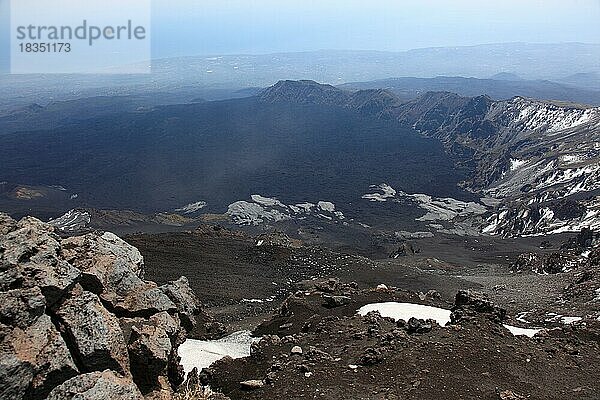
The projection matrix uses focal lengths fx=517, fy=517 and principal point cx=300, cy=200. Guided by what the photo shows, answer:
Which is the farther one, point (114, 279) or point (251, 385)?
point (114, 279)

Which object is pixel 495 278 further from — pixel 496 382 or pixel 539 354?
pixel 496 382

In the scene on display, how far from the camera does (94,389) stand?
10000 millimetres

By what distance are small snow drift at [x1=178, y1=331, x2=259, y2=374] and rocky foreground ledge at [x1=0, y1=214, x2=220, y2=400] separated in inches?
138

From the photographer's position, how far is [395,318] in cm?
2175

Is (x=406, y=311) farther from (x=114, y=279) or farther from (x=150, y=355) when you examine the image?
(x=150, y=355)

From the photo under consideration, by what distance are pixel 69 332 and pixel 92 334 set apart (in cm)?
47

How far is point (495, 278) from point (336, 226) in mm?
53189

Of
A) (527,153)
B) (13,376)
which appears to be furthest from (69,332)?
(527,153)

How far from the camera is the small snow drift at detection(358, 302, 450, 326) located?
2205 cm

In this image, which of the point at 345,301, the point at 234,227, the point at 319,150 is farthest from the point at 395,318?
the point at 319,150

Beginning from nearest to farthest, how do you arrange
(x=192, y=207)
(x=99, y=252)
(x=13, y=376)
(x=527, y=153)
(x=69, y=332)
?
1. (x=13, y=376)
2. (x=69, y=332)
3. (x=99, y=252)
4. (x=192, y=207)
5. (x=527, y=153)

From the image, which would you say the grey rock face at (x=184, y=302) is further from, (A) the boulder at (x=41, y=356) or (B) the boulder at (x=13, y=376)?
(B) the boulder at (x=13, y=376)

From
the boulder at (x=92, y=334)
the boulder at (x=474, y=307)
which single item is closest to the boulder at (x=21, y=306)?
the boulder at (x=92, y=334)

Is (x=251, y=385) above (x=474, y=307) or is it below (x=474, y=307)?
below
